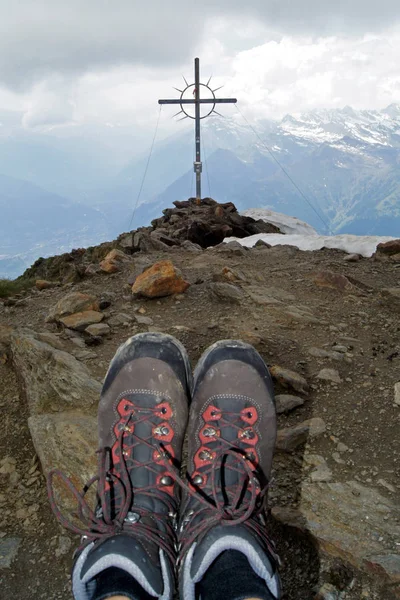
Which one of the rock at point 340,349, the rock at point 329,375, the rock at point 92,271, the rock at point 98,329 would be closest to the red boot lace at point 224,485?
the rock at point 329,375

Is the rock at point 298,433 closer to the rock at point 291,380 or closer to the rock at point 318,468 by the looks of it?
the rock at point 318,468

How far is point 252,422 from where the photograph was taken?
7.13 ft

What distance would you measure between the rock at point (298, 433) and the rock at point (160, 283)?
6.69 ft

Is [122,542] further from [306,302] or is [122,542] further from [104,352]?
[306,302]

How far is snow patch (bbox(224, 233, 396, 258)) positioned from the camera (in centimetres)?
616

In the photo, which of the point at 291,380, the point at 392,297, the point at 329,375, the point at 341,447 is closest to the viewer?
the point at 341,447

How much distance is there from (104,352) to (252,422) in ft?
5.00

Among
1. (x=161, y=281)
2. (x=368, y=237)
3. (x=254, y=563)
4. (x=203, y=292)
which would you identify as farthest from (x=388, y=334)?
(x=368, y=237)

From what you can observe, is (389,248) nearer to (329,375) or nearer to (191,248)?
(191,248)

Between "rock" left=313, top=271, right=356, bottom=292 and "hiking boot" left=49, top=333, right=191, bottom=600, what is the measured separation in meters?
2.47

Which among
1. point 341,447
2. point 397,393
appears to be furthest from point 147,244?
point 341,447

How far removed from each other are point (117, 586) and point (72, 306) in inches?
107

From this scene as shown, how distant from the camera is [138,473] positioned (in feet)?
6.56

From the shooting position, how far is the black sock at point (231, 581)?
140 centimetres
